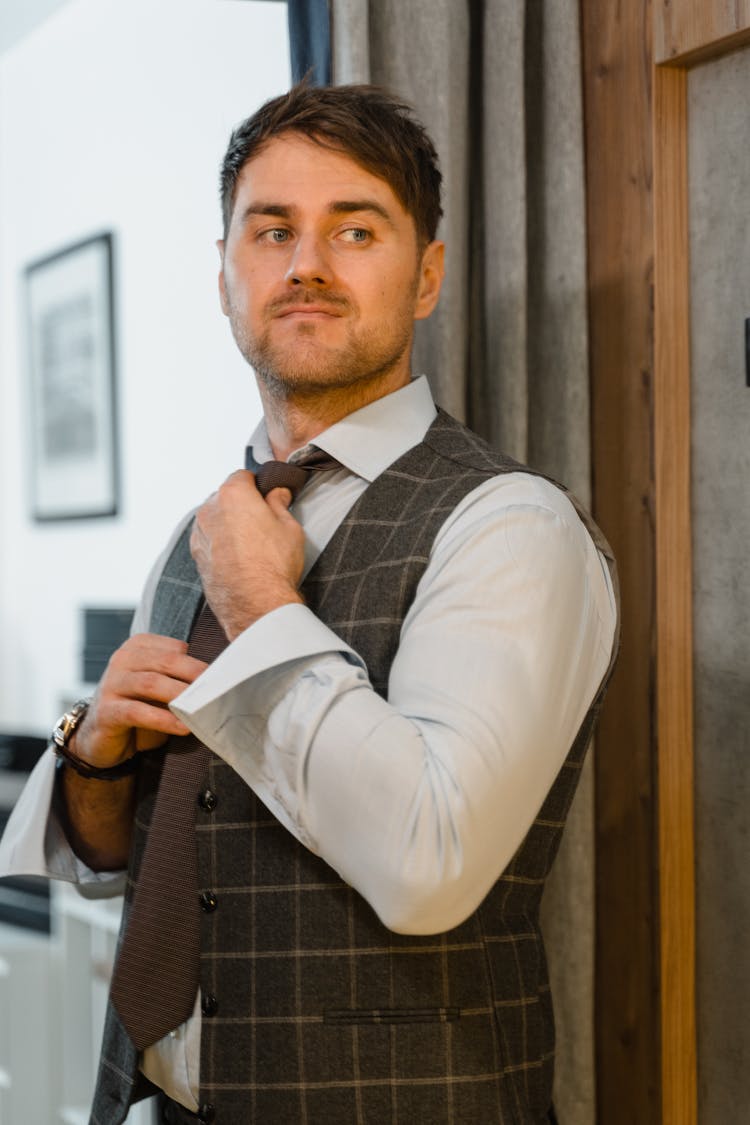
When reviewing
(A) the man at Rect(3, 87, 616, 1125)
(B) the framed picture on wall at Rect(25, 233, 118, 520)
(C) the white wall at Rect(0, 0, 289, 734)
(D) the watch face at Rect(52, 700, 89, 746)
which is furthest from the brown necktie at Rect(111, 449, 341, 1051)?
(B) the framed picture on wall at Rect(25, 233, 118, 520)

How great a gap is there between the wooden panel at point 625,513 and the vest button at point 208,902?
0.69 m

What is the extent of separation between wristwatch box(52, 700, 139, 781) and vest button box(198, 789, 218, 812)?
0.15m

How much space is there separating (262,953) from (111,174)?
2.77m

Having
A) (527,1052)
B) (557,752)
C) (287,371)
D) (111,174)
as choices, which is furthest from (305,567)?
(111,174)

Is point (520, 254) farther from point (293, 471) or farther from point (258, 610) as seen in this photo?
point (258, 610)

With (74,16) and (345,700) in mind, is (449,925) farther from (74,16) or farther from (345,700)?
(74,16)

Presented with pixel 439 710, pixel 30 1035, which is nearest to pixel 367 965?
pixel 439 710

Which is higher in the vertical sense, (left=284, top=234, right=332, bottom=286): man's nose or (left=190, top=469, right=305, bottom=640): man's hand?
(left=284, top=234, right=332, bottom=286): man's nose

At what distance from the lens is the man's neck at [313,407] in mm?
1371

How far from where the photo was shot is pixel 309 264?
4.29 ft

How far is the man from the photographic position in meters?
1.01

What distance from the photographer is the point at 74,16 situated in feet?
11.6

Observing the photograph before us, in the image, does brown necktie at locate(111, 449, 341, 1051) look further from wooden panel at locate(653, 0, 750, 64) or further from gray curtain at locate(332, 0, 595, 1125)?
wooden panel at locate(653, 0, 750, 64)

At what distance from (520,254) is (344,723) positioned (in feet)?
3.08
